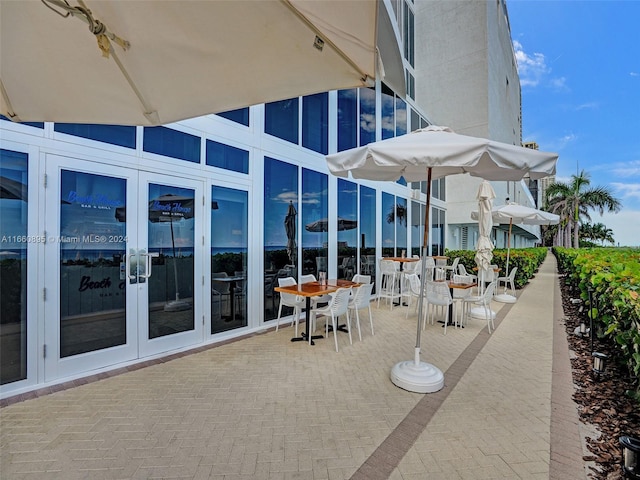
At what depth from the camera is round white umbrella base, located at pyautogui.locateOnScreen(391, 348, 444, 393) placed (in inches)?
133

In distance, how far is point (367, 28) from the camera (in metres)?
1.30

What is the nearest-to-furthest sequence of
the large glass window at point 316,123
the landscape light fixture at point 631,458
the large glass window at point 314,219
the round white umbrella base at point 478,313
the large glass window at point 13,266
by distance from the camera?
the landscape light fixture at point 631,458
the large glass window at point 13,266
the round white umbrella base at point 478,313
the large glass window at point 314,219
the large glass window at point 316,123

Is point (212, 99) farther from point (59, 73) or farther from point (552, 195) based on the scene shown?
point (552, 195)

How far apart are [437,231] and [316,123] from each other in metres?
9.02

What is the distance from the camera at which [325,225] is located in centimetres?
730

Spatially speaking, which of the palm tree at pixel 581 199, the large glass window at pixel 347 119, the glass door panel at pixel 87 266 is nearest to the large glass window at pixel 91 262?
the glass door panel at pixel 87 266

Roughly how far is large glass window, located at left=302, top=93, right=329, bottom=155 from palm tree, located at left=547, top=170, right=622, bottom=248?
95.2 ft

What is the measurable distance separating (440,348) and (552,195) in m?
36.0

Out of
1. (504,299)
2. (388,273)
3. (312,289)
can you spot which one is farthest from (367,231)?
(312,289)

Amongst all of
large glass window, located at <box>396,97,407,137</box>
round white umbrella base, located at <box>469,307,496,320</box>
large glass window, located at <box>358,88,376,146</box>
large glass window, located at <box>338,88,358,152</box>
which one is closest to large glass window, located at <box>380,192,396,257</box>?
large glass window, located at <box>358,88,376,146</box>

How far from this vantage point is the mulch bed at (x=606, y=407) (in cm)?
227

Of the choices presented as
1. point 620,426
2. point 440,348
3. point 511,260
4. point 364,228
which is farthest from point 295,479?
point 511,260

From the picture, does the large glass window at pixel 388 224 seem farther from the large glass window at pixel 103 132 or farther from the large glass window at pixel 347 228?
the large glass window at pixel 103 132

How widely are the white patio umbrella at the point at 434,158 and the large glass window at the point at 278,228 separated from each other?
2.41 meters
